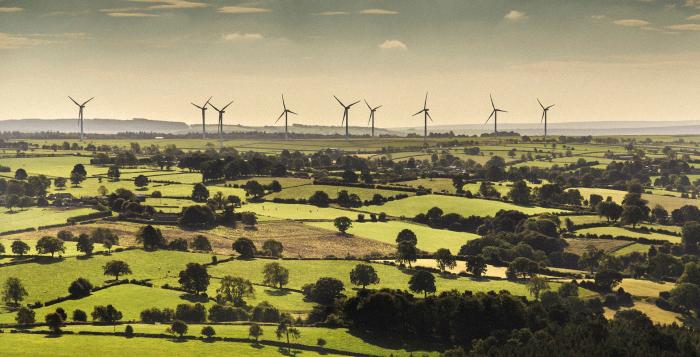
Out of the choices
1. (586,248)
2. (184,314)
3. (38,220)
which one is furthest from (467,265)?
(38,220)

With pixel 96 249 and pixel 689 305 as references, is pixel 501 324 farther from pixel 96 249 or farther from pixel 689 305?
pixel 96 249

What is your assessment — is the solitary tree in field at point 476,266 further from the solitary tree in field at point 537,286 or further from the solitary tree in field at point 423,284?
the solitary tree in field at point 423,284

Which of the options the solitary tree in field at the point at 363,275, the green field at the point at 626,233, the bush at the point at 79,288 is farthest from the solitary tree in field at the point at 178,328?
the green field at the point at 626,233

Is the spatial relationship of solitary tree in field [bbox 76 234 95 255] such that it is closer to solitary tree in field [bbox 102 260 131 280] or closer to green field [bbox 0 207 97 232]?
solitary tree in field [bbox 102 260 131 280]

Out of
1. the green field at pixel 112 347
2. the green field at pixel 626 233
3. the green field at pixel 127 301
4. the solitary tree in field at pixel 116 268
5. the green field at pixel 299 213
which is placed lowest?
the green field at pixel 112 347

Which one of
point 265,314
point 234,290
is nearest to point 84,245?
point 234,290

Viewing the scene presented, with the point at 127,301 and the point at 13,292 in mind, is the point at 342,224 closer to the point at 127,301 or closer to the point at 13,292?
the point at 127,301
